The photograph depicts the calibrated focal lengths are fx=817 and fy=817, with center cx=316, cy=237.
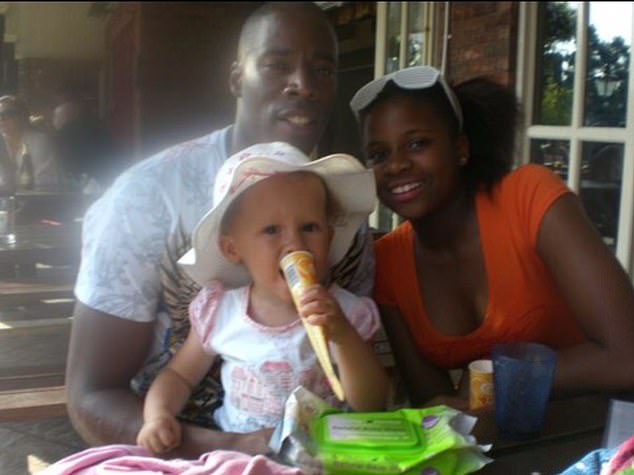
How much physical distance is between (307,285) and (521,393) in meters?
0.51

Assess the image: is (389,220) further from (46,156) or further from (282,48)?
(46,156)

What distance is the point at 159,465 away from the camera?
1257 mm

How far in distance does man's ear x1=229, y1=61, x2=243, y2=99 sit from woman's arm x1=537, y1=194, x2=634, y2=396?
0.73 metres

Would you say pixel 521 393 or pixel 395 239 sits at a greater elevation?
pixel 395 239

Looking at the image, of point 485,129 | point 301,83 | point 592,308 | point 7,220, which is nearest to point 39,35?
point 7,220

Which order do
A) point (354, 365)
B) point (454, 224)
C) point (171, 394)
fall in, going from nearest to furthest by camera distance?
point (354, 365) → point (171, 394) → point (454, 224)

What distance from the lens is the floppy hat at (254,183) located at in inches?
56.2

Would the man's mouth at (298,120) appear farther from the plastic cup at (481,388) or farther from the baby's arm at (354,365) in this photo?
the plastic cup at (481,388)

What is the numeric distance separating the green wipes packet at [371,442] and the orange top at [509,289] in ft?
1.72

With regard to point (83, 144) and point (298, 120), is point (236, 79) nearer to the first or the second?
point (298, 120)

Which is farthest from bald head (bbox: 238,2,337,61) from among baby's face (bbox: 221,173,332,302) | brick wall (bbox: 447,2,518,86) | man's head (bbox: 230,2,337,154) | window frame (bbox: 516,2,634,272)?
brick wall (bbox: 447,2,518,86)

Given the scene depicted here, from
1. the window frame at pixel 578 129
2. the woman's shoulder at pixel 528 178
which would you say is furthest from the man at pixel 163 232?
A: the window frame at pixel 578 129

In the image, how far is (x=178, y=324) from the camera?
1.58 m

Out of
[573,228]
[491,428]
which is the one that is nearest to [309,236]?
[491,428]
